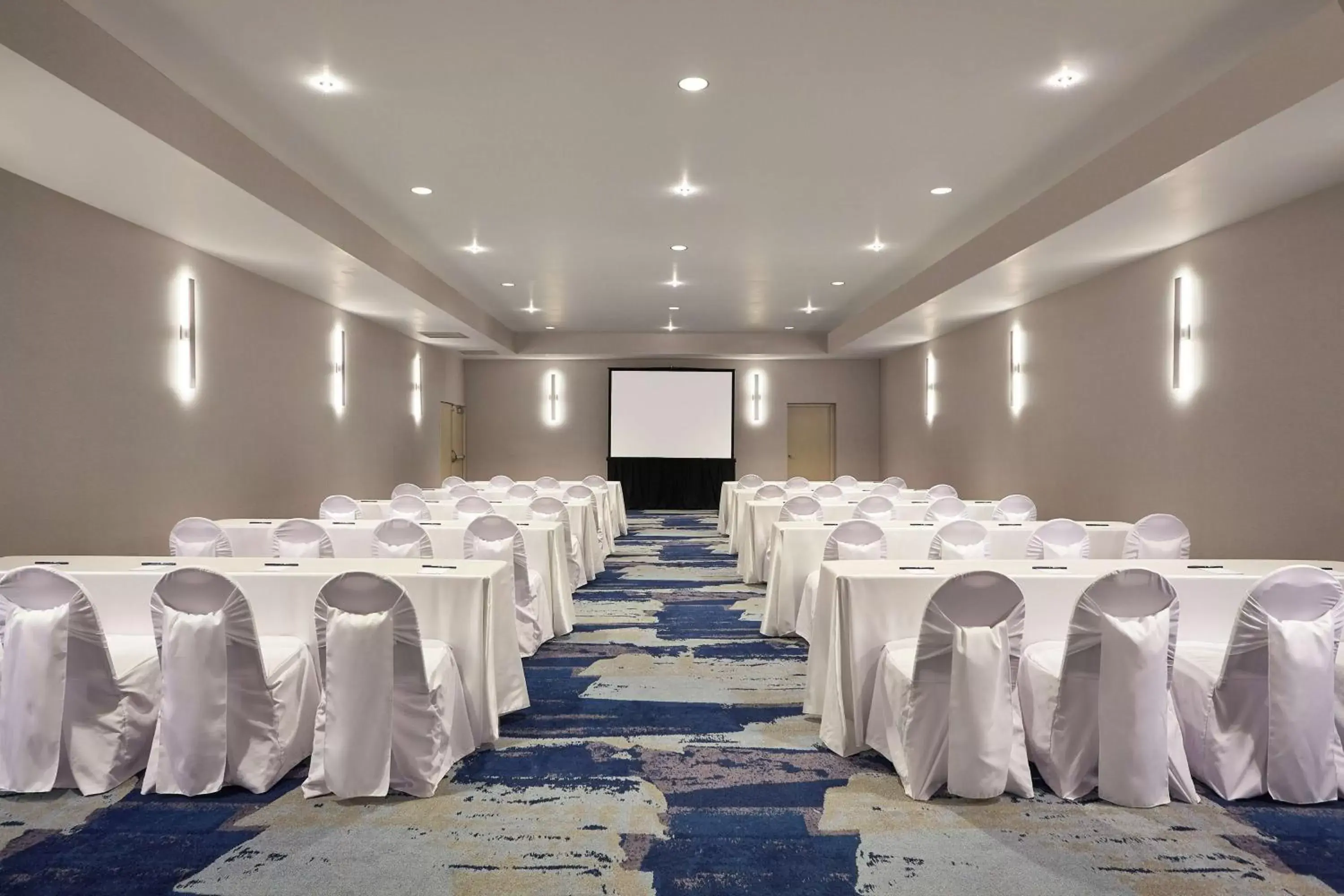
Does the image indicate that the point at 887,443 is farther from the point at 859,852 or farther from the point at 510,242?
the point at 859,852

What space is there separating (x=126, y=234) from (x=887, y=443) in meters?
14.1

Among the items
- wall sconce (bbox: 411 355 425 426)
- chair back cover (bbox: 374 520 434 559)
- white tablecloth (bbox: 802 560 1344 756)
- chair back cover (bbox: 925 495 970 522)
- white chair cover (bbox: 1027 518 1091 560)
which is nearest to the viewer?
white tablecloth (bbox: 802 560 1344 756)

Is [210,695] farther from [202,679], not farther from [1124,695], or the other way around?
[1124,695]

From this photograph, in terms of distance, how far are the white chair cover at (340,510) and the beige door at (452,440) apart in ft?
27.8

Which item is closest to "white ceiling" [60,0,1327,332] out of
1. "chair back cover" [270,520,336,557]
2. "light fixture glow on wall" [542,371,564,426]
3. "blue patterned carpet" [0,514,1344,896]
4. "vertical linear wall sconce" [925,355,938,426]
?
"chair back cover" [270,520,336,557]

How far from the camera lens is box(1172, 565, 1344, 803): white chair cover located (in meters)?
3.16

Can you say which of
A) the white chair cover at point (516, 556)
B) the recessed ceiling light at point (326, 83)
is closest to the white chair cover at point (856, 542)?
the white chair cover at point (516, 556)

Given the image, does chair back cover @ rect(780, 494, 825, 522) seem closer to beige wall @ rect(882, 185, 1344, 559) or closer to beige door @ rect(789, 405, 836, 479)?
beige wall @ rect(882, 185, 1344, 559)

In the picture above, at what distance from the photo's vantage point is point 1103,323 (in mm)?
8914

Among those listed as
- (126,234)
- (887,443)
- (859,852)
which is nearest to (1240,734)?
(859,852)

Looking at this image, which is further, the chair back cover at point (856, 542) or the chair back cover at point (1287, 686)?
the chair back cover at point (856, 542)

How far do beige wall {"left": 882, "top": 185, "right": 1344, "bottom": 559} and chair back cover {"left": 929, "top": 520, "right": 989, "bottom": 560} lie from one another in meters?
2.43

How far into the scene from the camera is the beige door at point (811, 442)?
18.8 meters

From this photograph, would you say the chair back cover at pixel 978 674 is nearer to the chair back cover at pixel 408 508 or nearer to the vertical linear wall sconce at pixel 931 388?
the chair back cover at pixel 408 508
